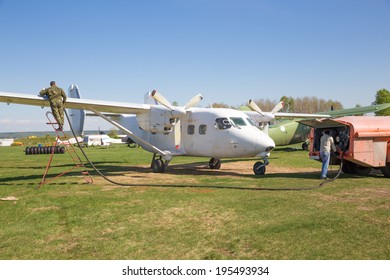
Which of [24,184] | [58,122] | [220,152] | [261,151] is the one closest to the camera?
[58,122]

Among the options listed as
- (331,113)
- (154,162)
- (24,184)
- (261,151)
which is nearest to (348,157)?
(261,151)

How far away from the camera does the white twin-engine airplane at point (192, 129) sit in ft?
48.1

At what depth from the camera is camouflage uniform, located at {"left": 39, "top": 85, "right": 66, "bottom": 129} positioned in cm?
1188

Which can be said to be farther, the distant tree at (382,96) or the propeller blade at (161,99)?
the distant tree at (382,96)

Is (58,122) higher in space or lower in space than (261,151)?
higher

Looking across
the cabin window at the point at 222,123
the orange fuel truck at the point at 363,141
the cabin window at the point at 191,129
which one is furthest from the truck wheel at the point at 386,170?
the cabin window at the point at 191,129

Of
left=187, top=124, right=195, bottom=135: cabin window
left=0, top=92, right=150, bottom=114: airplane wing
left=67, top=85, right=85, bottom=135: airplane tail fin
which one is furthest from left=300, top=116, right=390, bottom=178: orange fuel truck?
left=67, top=85, right=85, bottom=135: airplane tail fin

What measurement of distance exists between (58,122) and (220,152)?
7107 mm

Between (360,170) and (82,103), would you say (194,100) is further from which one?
(360,170)

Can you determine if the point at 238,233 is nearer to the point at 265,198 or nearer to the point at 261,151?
the point at 265,198

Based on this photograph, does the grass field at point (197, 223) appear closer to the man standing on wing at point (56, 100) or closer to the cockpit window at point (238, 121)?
the man standing on wing at point (56, 100)

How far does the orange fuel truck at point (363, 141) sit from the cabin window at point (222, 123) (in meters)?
3.41

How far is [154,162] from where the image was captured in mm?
17344

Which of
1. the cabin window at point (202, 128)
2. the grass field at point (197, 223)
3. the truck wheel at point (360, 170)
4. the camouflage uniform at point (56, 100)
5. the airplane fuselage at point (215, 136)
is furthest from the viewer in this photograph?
the cabin window at point (202, 128)
